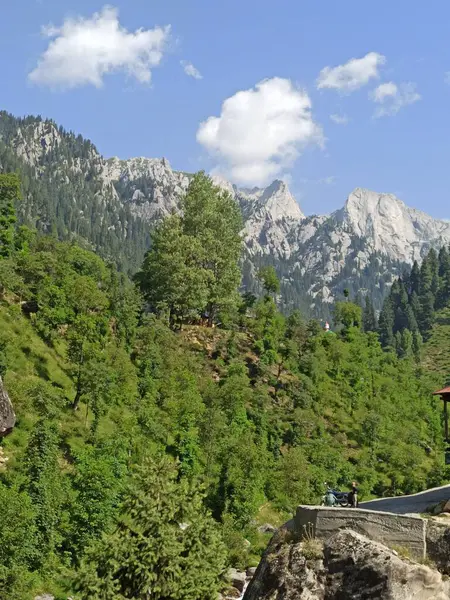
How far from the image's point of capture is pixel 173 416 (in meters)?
62.0

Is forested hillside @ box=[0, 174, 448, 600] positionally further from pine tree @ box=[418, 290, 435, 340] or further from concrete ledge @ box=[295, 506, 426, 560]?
pine tree @ box=[418, 290, 435, 340]

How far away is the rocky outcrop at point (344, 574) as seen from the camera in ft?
66.2

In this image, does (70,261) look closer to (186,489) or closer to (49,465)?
(49,465)

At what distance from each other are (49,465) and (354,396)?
44610 mm

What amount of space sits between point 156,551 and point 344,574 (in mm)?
7833

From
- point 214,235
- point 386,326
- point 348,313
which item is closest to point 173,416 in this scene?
point 214,235

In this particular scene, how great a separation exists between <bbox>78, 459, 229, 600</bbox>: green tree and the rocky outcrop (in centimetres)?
402

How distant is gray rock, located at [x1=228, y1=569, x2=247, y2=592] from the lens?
48.1 metres

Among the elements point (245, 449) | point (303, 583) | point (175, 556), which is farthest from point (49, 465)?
point (303, 583)

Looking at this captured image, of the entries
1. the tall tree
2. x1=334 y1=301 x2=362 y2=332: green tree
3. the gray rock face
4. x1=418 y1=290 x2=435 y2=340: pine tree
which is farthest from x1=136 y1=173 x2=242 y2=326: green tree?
x1=418 y1=290 x2=435 y2=340: pine tree

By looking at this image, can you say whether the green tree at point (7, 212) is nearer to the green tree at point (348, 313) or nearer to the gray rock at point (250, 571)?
the gray rock at point (250, 571)

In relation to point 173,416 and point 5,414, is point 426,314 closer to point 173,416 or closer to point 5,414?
point 173,416

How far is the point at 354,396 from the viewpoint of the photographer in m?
81.3

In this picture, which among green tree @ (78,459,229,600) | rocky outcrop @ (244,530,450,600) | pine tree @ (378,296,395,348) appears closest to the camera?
rocky outcrop @ (244,530,450,600)
